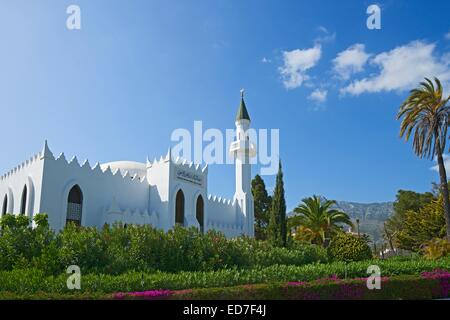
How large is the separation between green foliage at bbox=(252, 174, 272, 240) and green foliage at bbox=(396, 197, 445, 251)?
13.4m

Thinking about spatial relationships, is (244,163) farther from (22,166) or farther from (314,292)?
(314,292)

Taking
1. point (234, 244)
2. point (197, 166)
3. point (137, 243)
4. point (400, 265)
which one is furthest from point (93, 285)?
point (197, 166)

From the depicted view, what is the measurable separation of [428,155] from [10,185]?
1035 inches

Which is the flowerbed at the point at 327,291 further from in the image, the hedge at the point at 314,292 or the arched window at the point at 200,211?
the arched window at the point at 200,211

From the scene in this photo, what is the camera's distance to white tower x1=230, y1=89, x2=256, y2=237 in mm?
37219

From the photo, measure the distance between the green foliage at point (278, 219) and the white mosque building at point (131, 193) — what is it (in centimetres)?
298

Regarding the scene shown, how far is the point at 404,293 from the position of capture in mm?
12867

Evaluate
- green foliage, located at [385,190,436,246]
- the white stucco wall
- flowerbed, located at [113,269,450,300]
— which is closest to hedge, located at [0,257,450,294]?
flowerbed, located at [113,269,450,300]

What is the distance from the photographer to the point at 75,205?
83.7 feet

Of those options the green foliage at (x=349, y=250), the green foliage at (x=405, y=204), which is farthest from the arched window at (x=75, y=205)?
the green foliage at (x=405, y=204)

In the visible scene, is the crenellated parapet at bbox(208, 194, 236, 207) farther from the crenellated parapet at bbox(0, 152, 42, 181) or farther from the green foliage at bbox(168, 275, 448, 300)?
the green foliage at bbox(168, 275, 448, 300)
